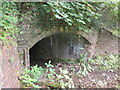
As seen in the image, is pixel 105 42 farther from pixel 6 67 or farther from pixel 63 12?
pixel 6 67

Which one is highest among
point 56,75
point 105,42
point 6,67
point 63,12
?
point 63,12

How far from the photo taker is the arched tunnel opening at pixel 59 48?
4615 mm

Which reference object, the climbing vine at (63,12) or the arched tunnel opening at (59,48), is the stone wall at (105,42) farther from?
the climbing vine at (63,12)

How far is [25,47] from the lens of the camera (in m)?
3.26

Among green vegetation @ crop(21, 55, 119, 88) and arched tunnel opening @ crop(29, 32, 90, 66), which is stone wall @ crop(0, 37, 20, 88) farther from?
arched tunnel opening @ crop(29, 32, 90, 66)

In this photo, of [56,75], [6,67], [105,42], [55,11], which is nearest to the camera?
[6,67]

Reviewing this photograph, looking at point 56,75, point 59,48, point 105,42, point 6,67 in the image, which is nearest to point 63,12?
point 56,75

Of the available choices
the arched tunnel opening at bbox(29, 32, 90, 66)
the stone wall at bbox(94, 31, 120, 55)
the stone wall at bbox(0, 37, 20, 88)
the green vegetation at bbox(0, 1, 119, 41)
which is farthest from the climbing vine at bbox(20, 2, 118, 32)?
the stone wall at bbox(94, 31, 120, 55)

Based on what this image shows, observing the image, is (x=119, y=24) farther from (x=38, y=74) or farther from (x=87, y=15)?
(x=38, y=74)

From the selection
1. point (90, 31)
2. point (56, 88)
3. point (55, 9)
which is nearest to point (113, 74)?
point (90, 31)

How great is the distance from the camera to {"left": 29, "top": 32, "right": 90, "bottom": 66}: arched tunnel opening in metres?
4.61

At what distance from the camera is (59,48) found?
16.9 ft

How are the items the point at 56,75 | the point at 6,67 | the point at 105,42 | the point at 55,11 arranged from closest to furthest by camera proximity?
the point at 6,67 → the point at 55,11 → the point at 56,75 → the point at 105,42

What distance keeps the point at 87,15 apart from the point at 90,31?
787 mm
